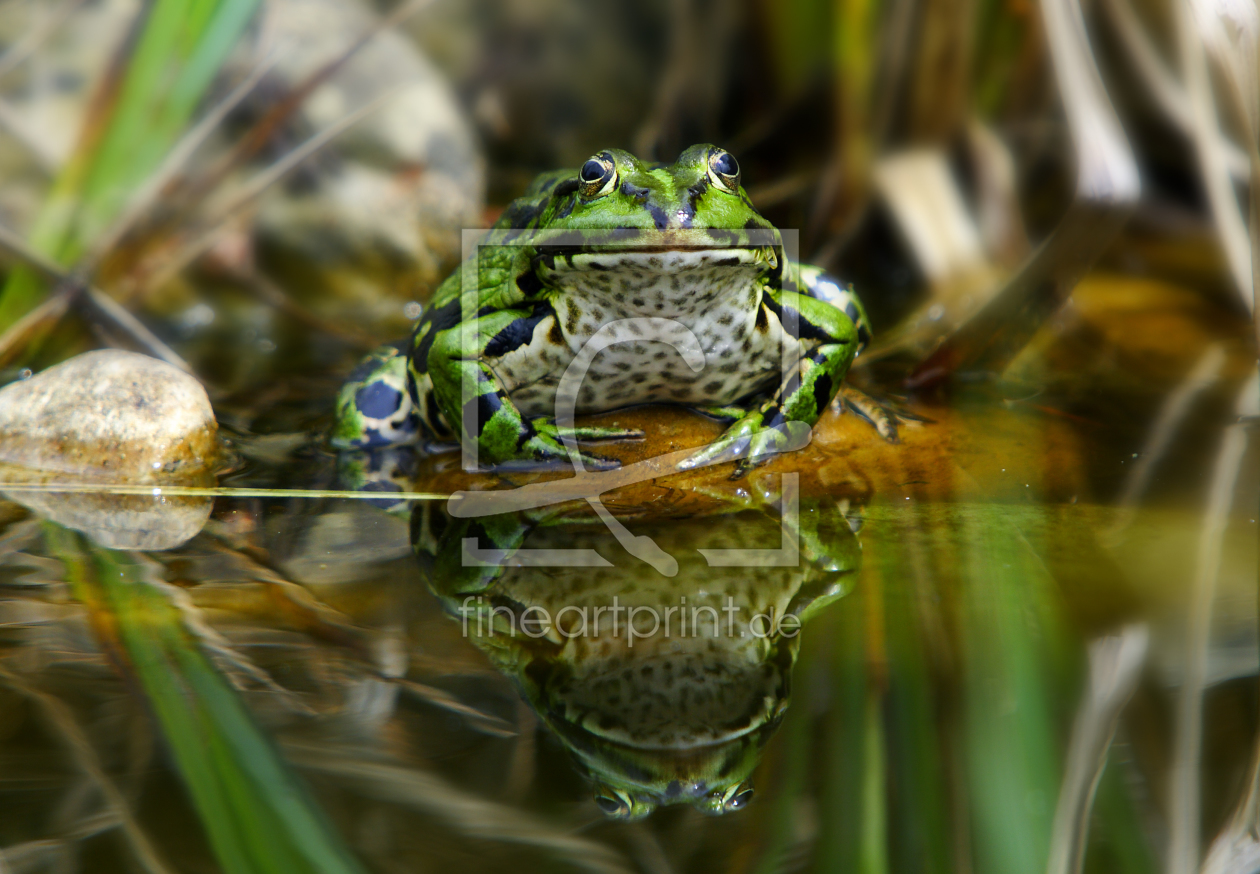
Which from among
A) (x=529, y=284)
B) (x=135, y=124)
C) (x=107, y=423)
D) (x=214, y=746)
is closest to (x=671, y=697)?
(x=214, y=746)

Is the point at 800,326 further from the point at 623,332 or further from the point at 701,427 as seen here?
the point at 623,332

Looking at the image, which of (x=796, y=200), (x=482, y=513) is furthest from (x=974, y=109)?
(x=482, y=513)

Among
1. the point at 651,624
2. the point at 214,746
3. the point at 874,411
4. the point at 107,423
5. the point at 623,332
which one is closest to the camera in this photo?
the point at 214,746

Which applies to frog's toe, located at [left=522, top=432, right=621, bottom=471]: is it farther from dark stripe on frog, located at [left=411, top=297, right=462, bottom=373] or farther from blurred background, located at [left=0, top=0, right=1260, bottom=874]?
dark stripe on frog, located at [left=411, top=297, right=462, bottom=373]

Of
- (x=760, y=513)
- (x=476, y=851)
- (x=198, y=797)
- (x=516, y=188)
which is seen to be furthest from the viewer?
(x=516, y=188)

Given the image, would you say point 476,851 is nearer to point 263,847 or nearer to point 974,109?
point 263,847

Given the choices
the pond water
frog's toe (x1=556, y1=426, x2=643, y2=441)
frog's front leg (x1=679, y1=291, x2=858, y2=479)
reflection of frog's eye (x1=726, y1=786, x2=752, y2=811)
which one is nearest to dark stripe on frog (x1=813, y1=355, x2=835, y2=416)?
frog's front leg (x1=679, y1=291, x2=858, y2=479)
